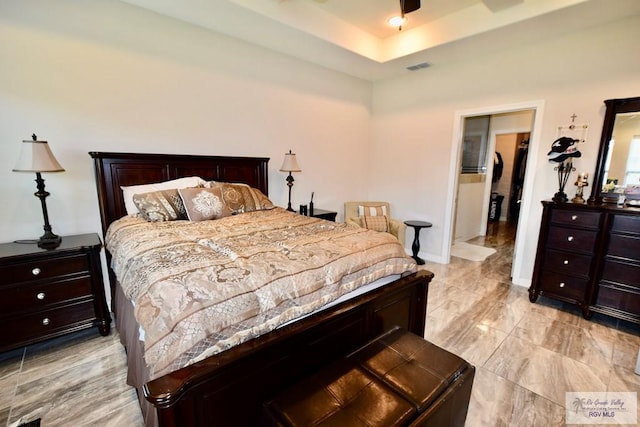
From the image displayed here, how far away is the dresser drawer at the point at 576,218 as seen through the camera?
2.57 metres

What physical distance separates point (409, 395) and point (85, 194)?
2914 mm

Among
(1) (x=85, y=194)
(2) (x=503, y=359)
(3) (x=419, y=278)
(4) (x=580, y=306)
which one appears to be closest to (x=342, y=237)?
(3) (x=419, y=278)

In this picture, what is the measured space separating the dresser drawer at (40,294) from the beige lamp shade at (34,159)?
810 millimetres

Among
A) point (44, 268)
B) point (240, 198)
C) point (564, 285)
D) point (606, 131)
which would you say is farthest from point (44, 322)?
point (606, 131)

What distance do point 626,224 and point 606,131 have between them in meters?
0.95

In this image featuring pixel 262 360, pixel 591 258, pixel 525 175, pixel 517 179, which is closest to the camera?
pixel 262 360

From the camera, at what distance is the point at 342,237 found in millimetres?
1877

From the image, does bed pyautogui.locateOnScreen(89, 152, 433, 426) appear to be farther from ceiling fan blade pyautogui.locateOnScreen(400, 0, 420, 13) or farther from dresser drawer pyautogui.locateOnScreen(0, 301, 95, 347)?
ceiling fan blade pyautogui.locateOnScreen(400, 0, 420, 13)

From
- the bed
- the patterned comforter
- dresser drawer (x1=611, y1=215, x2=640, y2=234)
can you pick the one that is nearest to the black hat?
dresser drawer (x1=611, y1=215, x2=640, y2=234)

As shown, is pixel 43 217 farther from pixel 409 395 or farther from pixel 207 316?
pixel 409 395

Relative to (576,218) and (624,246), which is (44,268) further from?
(624,246)

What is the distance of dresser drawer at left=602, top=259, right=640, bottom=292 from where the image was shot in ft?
7.95

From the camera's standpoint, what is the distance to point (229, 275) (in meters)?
1.26

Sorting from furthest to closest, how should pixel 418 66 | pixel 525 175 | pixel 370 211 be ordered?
pixel 370 211 < pixel 418 66 < pixel 525 175
